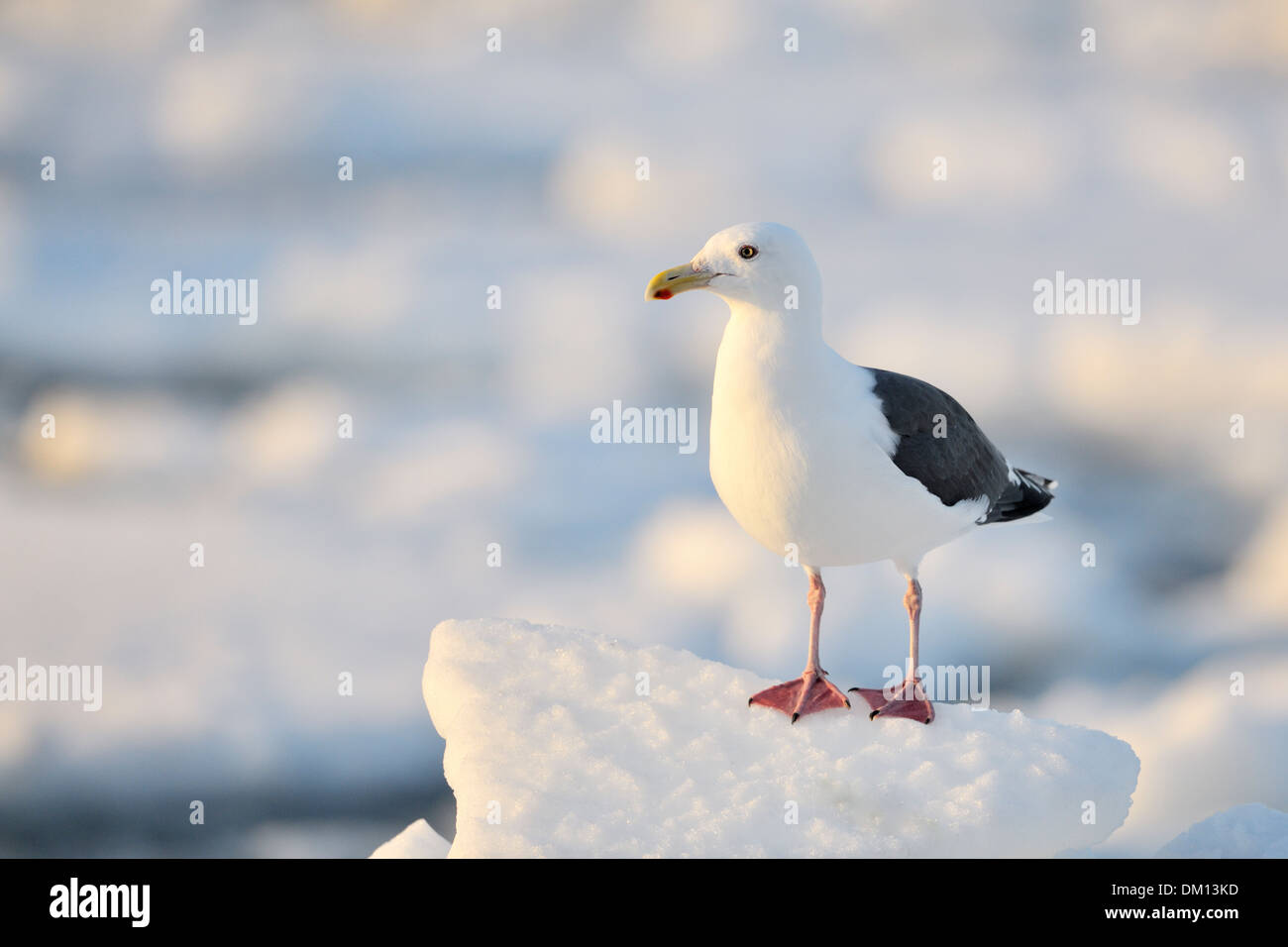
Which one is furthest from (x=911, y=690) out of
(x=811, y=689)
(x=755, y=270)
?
(x=755, y=270)

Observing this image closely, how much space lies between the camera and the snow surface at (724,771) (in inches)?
245

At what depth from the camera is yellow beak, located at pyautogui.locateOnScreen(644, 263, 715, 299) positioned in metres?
6.38

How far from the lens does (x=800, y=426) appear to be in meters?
6.34

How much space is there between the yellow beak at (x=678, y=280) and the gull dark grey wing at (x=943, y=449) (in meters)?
1.15

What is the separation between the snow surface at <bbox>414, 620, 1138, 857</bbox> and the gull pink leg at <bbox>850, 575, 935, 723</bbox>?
5.0 inches

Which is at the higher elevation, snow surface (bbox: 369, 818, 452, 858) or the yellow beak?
the yellow beak

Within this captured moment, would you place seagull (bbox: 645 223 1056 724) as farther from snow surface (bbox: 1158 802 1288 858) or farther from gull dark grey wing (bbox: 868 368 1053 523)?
snow surface (bbox: 1158 802 1288 858)

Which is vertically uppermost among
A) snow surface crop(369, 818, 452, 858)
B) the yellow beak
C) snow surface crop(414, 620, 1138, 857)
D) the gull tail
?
the yellow beak

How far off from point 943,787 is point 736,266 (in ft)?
9.55

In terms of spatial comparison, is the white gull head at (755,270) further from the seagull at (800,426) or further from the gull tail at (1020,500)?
the gull tail at (1020,500)

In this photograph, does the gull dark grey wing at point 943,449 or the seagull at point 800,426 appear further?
the gull dark grey wing at point 943,449

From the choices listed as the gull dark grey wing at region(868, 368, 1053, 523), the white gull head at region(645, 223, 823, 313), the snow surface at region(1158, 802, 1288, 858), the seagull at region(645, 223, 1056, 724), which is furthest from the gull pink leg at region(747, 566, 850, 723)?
the snow surface at region(1158, 802, 1288, 858)

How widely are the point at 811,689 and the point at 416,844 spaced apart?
9.61 ft

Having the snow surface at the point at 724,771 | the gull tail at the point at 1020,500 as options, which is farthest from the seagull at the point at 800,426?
the snow surface at the point at 724,771
